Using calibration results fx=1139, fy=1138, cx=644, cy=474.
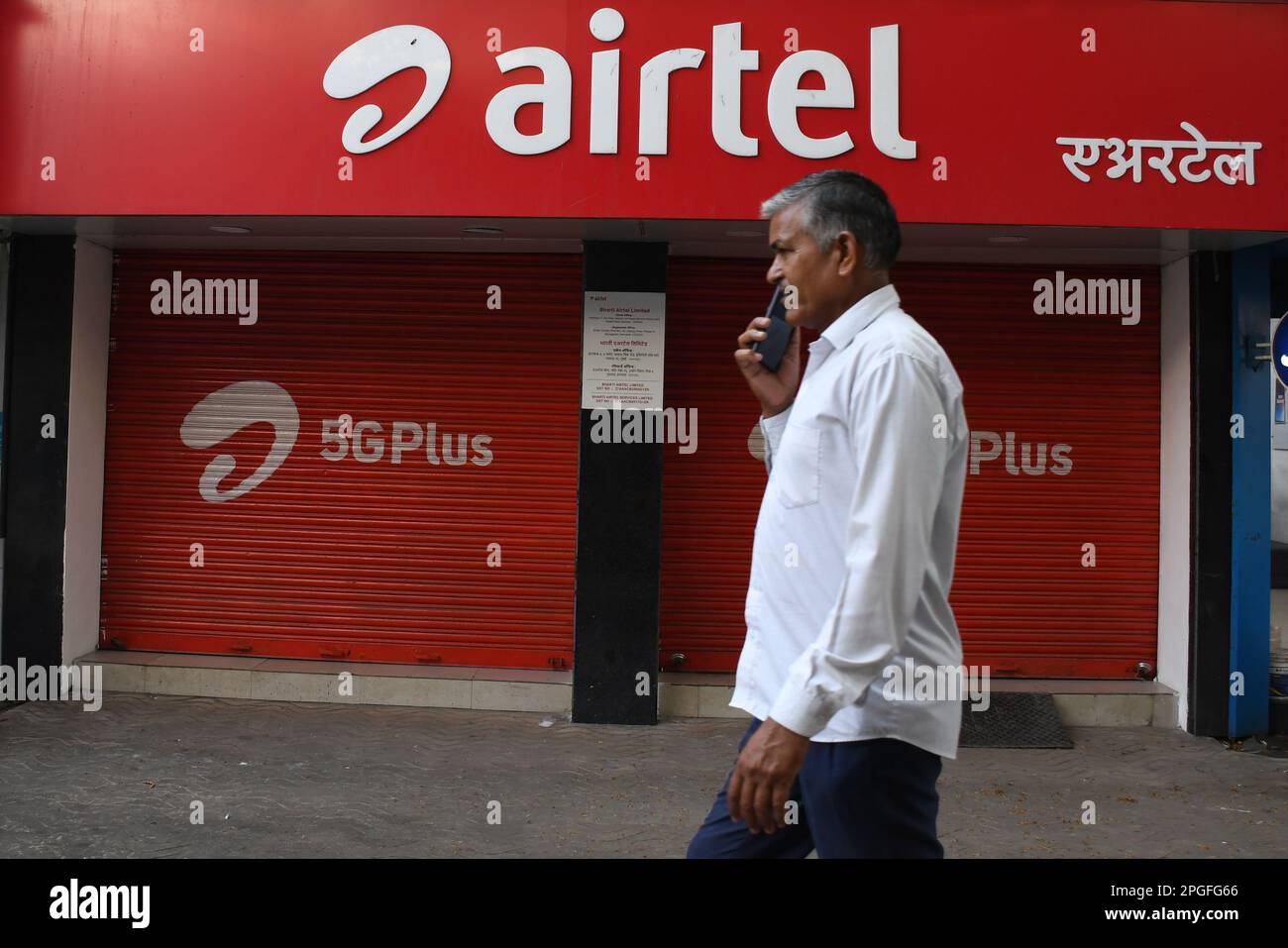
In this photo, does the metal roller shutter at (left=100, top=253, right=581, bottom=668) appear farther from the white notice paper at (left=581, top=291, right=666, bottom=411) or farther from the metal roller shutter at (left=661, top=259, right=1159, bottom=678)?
the metal roller shutter at (left=661, top=259, right=1159, bottom=678)

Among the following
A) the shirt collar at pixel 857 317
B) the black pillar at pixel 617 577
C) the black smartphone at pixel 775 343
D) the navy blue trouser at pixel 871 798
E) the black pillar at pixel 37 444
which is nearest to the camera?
the navy blue trouser at pixel 871 798

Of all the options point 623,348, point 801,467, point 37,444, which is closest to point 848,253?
point 801,467

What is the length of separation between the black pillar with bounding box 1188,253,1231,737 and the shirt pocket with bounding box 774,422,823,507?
6.33 meters

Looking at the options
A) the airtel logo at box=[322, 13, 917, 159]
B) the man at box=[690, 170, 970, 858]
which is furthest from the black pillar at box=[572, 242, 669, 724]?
the man at box=[690, 170, 970, 858]

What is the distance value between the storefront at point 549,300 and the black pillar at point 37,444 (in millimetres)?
29

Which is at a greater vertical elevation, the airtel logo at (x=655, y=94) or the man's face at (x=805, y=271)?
the airtel logo at (x=655, y=94)

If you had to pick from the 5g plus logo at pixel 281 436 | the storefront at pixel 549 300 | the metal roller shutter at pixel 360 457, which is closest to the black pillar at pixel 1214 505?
the storefront at pixel 549 300

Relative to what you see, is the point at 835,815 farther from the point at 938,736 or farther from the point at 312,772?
the point at 312,772

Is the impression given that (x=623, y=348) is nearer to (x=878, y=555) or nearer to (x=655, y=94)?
(x=655, y=94)

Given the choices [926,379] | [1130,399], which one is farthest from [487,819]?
[1130,399]

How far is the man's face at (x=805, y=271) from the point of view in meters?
2.62

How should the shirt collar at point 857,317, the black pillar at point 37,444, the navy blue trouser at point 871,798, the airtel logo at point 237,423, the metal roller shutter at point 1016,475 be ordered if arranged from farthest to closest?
1. the airtel logo at point 237,423
2. the metal roller shutter at point 1016,475
3. the black pillar at point 37,444
4. the shirt collar at point 857,317
5. the navy blue trouser at point 871,798

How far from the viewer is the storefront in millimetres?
6957

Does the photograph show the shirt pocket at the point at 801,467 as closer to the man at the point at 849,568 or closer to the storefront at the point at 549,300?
the man at the point at 849,568
